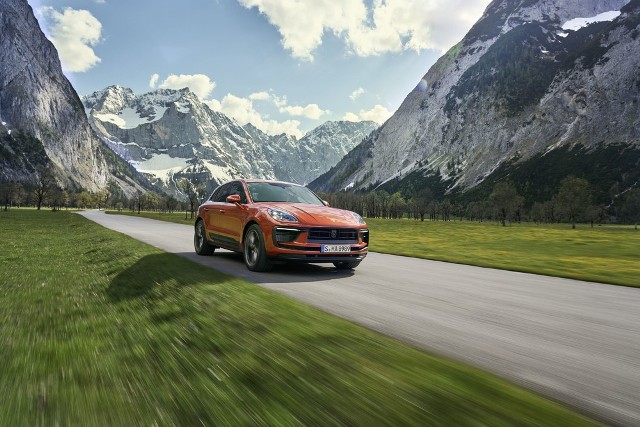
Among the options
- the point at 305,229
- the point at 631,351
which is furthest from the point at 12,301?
the point at 631,351

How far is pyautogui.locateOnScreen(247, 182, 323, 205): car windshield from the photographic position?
9.49 metres

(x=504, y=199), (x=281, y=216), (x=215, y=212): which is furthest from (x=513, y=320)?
(x=504, y=199)

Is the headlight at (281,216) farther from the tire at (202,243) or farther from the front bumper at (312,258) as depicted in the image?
the tire at (202,243)

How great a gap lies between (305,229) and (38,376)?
549cm

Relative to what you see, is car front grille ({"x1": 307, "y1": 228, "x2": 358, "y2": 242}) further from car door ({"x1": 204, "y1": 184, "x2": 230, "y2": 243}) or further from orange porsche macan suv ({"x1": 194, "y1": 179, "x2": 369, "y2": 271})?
car door ({"x1": 204, "y1": 184, "x2": 230, "y2": 243})

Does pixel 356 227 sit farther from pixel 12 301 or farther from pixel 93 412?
pixel 93 412

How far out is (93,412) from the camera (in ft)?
7.08

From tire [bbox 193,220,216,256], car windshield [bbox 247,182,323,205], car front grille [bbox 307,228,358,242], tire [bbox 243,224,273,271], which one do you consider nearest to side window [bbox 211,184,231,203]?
tire [bbox 193,220,216,256]

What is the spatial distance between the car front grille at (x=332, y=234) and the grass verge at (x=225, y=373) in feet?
9.50

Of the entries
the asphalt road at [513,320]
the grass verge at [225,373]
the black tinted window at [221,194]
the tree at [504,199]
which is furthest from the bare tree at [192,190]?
the grass verge at [225,373]

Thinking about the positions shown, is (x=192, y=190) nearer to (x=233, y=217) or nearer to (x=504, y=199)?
(x=504, y=199)

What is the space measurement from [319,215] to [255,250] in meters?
1.47

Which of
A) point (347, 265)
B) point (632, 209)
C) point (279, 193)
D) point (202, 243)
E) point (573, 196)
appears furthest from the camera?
point (632, 209)

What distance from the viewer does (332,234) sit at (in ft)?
26.5
